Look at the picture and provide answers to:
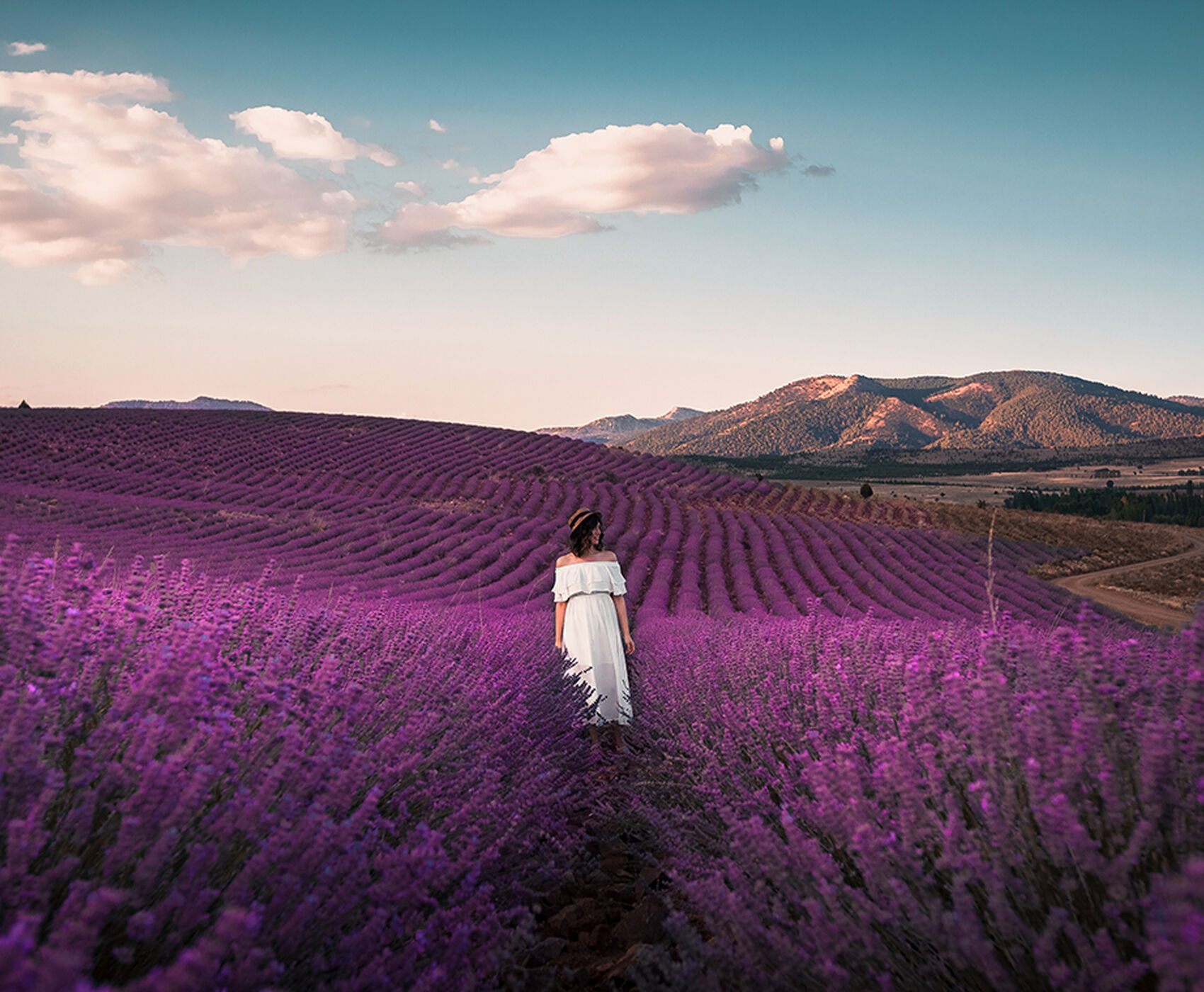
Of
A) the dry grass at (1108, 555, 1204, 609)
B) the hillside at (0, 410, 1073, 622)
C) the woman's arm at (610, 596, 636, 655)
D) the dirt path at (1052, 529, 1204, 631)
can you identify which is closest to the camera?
the woman's arm at (610, 596, 636, 655)

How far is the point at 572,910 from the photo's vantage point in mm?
3004

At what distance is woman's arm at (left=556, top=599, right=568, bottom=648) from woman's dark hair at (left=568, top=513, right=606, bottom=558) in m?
0.35

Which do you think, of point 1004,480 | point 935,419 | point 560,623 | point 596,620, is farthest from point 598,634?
point 935,419

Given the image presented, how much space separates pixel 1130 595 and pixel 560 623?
20.7m

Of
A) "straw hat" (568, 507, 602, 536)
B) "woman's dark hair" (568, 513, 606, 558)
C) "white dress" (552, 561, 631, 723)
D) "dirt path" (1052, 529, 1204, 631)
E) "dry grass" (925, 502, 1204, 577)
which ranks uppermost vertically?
"straw hat" (568, 507, 602, 536)

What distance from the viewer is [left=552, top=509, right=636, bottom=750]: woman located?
16.1 ft

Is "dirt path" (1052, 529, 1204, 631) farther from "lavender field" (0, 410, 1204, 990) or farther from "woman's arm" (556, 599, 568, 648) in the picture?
"lavender field" (0, 410, 1204, 990)

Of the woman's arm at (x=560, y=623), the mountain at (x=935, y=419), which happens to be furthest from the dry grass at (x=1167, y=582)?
the mountain at (x=935, y=419)

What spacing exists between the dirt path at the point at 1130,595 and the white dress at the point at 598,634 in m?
12.8

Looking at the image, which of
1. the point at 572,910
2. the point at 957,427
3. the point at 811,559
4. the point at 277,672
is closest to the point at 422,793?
the point at 277,672

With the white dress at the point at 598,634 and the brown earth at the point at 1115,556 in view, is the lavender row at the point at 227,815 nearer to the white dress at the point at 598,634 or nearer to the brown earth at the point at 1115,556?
the white dress at the point at 598,634

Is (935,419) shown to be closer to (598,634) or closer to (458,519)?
(458,519)

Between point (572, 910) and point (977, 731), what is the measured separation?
190 cm

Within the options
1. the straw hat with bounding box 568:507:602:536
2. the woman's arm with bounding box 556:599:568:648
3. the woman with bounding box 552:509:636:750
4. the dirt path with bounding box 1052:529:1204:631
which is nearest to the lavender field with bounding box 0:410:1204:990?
the woman's arm with bounding box 556:599:568:648
